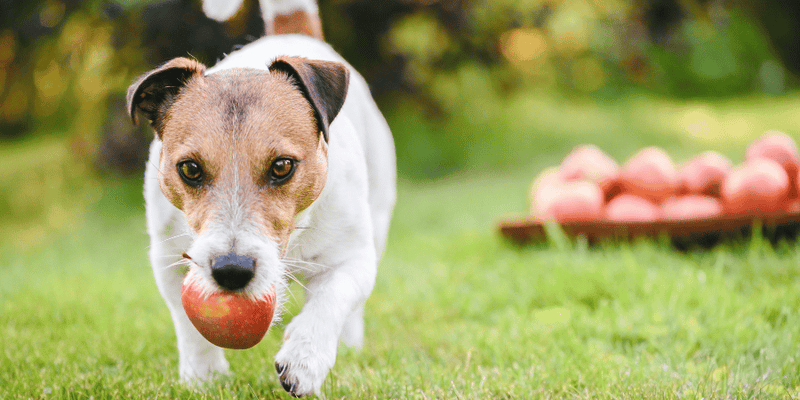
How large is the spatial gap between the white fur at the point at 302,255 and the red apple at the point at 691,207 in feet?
8.31

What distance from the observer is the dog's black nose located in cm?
171

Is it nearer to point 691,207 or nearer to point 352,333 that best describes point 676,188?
point 691,207

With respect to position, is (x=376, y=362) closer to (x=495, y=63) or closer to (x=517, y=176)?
(x=517, y=176)

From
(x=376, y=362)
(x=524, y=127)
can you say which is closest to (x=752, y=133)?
(x=524, y=127)

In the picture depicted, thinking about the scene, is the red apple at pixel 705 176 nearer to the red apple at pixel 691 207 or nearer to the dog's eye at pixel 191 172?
the red apple at pixel 691 207

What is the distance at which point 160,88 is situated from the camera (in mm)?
2146

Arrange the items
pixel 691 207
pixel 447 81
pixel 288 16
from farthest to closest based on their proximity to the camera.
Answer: pixel 447 81, pixel 691 207, pixel 288 16

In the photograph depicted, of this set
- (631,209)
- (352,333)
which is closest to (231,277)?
(352,333)

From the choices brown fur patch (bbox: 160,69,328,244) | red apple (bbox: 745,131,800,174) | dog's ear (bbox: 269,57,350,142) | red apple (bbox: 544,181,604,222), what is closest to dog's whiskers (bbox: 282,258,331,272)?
brown fur patch (bbox: 160,69,328,244)

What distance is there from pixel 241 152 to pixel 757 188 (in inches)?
135

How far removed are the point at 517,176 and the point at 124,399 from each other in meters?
7.41

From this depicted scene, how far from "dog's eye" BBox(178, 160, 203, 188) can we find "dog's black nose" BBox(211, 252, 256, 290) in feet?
1.06

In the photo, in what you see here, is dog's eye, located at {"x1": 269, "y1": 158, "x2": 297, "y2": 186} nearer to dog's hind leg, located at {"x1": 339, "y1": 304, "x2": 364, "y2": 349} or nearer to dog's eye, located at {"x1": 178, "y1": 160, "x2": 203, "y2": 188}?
dog's eye, located at {"x1": 178, "y1": 160, "x2": 203, "y2": 188}

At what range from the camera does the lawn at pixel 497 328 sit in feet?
7.18
